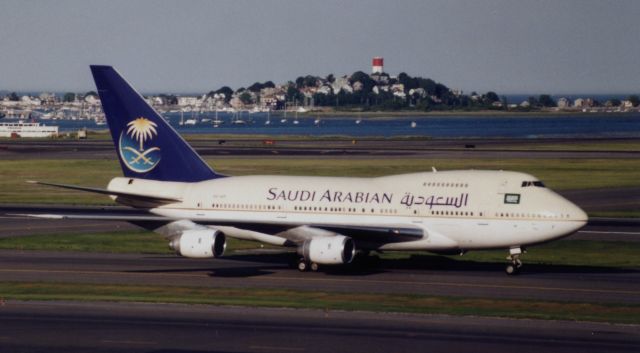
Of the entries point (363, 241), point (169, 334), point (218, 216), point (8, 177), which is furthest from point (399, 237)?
point (8, 177)

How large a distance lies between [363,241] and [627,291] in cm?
1182

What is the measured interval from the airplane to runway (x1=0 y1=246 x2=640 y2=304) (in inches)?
46.7

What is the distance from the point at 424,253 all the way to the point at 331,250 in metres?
10.8

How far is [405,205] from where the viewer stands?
48.0m

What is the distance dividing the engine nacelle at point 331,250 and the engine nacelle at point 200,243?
3904 mm

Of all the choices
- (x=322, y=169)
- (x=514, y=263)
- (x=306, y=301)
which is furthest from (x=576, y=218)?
(x=322, y=169)

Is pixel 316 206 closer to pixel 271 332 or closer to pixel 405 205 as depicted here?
pixel 405 205

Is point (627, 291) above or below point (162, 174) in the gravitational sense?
below

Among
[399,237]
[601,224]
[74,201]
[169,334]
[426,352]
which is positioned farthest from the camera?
[74,201]

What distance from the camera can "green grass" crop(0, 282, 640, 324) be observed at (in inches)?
1503

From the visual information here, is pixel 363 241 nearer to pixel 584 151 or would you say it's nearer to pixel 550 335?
pixel 550 335

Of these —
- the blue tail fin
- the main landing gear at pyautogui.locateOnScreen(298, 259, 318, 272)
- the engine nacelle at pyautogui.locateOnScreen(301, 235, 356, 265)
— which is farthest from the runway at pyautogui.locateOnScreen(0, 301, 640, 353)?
the blue tail fin

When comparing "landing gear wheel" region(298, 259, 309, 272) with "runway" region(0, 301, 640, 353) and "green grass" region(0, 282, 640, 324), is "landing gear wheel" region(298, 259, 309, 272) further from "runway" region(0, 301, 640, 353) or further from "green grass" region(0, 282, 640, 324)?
"runway" region(0, 301, 640, 353)

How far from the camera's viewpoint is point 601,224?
68.5 metres
